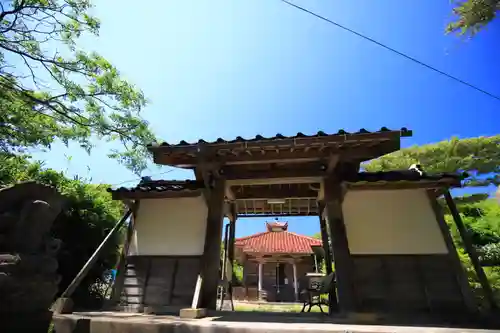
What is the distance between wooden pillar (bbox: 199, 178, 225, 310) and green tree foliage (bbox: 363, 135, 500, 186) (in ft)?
33.7

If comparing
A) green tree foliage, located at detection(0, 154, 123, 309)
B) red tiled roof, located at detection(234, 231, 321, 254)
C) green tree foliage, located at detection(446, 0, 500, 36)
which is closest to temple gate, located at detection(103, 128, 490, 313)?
green tree foliage, located at detection(0, 154, 123, 309)

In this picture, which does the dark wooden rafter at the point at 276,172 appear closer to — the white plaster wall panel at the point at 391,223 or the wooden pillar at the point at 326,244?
the white plaster wall panel at the point at 391,223

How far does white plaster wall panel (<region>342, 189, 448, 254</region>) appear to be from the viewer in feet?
15.6

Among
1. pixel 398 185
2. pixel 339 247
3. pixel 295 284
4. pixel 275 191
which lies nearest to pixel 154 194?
pixel 275 191

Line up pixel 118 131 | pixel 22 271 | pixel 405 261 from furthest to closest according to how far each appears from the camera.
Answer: pixel 118 131
pixel 405 261
pixel 22 271

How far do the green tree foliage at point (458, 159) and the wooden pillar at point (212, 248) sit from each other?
10.3 m

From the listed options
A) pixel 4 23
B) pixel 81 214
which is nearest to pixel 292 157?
pixel 81 214

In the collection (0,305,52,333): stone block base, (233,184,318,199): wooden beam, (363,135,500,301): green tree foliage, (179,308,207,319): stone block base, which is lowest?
(0,305,52,333): stone block base

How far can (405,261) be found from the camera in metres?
4.66

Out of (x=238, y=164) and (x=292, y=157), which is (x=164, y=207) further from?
(x=292, y=157)

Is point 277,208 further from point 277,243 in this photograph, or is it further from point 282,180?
point 277,243

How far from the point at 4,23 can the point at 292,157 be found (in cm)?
817

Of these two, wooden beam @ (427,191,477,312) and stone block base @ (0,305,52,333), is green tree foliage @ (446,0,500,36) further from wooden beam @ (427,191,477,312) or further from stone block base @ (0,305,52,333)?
stone block base @ (0,305,52,333)

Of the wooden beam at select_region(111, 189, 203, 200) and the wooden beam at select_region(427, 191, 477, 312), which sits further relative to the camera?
the wooden beam at select_region(111, 189, 203, 200)
